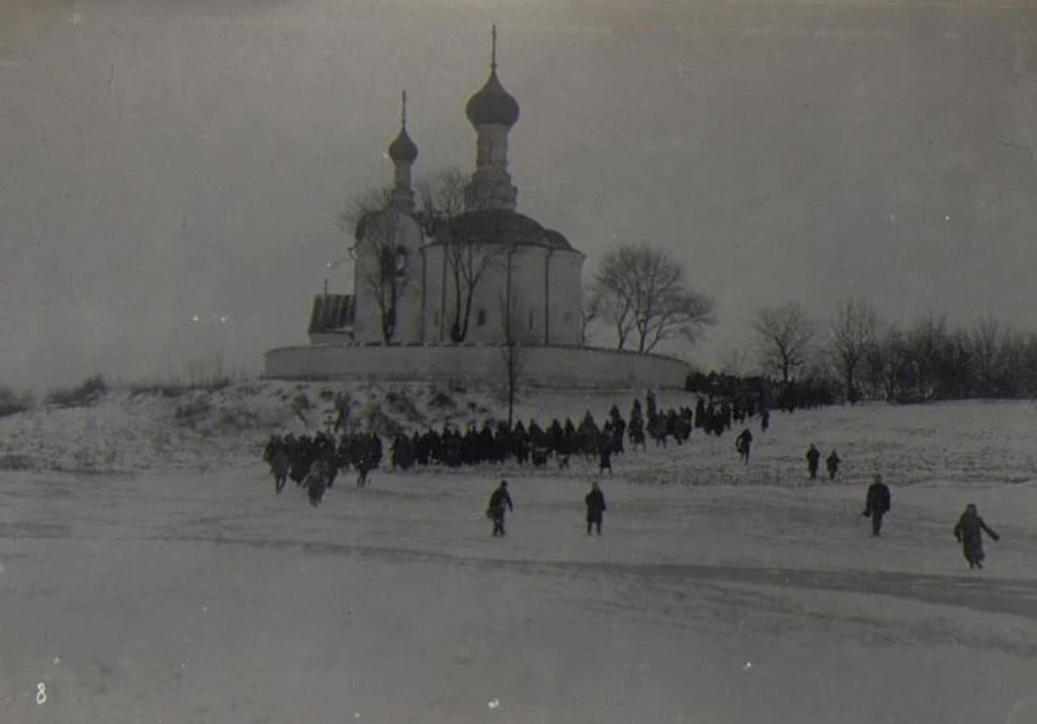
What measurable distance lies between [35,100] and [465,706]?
3.41 metres

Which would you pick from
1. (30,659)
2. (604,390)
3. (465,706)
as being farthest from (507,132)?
(604,390)

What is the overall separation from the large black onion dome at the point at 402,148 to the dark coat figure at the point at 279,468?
1.75 m

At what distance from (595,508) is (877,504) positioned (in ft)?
4.38

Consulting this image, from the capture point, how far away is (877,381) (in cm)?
702

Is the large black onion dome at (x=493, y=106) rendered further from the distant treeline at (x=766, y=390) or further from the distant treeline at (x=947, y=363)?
the distant treeline at (x=766, y=390)

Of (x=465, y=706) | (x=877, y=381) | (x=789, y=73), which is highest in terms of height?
(x=789, y=73)

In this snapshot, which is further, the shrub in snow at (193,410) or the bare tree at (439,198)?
the bare tree at (439,198)

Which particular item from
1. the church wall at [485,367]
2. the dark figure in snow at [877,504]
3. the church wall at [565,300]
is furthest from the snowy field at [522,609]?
the church wall at [565,300]

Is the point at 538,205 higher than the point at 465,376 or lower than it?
higher

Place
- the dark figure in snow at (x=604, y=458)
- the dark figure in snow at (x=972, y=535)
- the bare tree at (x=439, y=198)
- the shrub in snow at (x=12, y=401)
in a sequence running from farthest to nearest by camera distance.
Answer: the bare tree at (x=439, y=198), the dark figure in snow at (x=604, y=458), the shrub in snow at (x=12, y=401), the dark figure in snow at (x=972, y=535)

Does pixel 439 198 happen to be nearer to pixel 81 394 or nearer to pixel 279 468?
pixel 279 468

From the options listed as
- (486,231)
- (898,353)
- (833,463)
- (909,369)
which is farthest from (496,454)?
(486,231)

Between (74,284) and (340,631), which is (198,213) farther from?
(340,631)

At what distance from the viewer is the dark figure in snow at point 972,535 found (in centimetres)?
462
